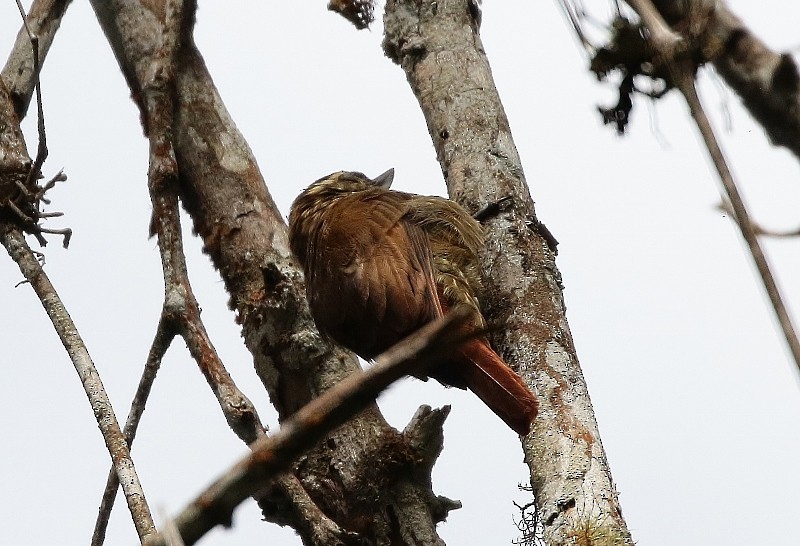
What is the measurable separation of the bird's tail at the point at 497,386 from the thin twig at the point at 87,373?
2.65 feet

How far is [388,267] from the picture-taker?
350 cm

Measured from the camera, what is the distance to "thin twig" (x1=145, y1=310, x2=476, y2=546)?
1.00 metres

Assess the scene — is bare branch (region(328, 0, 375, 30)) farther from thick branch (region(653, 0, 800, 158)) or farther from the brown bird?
thick branch (region(653, 0, 800, 158))

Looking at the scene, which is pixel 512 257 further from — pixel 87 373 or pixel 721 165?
pixel 721 165

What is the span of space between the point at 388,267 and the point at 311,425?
249cm

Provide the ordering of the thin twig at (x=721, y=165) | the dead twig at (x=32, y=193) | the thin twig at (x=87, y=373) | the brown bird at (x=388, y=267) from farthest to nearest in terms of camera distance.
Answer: the brown bird at (x=388, y=267), the dead twig at (x=32, y=193), the thin twig at (x=87, y=373), the thin twig at (x=721, y=165)

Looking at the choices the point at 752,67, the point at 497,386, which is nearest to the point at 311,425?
the point at 752,67

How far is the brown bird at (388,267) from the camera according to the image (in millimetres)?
3295

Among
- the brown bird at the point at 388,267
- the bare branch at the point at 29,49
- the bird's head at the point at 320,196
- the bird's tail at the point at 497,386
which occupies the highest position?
A: the bare branch at the point at 29,49

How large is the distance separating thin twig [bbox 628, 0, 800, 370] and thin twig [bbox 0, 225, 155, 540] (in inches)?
50.3

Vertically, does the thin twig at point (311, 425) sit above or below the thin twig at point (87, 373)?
below

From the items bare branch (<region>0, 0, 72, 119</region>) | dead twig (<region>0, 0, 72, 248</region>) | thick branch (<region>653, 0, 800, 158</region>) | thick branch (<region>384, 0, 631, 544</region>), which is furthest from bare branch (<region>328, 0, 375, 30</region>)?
thick branch (<region>653, 0, 800, 158</region>)

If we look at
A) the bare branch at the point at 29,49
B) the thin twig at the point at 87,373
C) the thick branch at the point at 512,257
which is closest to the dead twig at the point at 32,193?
the thin twig at the point at 87,373

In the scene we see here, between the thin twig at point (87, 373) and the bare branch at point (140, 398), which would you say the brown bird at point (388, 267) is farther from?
the thin twig at point (87, 373)
